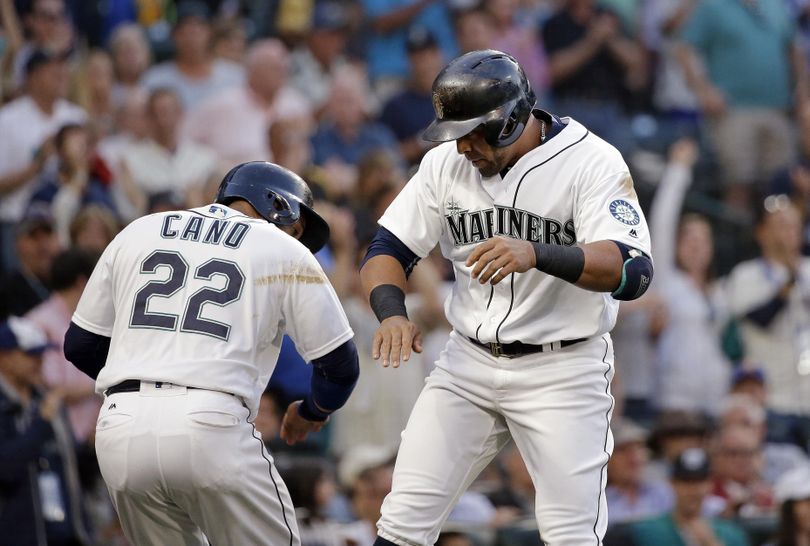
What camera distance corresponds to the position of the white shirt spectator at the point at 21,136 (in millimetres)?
8812

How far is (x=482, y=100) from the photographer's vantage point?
4.59 meters

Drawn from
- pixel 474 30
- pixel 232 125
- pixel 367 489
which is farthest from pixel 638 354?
pixel 232 125

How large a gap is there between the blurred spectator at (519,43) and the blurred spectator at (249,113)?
6.98ft

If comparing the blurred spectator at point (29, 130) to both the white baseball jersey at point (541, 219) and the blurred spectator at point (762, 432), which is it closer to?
the white baseball jersey at point (541, 219)

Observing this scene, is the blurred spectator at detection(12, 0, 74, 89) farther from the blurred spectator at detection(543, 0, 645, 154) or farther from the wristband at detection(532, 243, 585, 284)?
the wristband at detection(532, 243, 585, 284)

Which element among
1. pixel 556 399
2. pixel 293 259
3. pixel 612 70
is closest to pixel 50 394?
pixel 293 259

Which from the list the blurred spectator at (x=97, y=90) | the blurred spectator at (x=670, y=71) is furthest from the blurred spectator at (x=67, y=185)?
the blurred spectator at (x=670, y=71)

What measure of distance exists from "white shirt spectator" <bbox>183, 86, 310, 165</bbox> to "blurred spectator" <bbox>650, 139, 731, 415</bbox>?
3.01 metres

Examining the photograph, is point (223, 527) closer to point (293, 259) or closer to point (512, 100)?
point (293, 259)

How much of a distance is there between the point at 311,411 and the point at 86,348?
0.89 meters

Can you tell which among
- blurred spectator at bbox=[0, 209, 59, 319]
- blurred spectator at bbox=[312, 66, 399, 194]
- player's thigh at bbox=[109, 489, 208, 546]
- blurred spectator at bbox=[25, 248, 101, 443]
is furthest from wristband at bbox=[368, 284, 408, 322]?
blurred spectator at bbox=[312, 66, 399, 194]

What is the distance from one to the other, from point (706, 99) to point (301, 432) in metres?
7.45

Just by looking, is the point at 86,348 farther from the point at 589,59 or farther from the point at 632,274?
the point at 589,59

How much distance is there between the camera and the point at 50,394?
7027 millimetres
